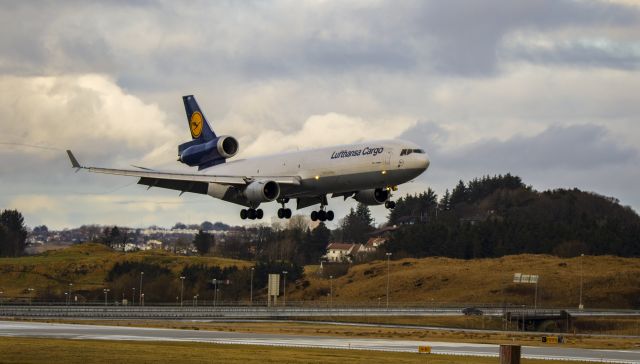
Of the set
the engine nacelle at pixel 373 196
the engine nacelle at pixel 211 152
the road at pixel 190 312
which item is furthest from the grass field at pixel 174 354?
the road at pixel 190 312

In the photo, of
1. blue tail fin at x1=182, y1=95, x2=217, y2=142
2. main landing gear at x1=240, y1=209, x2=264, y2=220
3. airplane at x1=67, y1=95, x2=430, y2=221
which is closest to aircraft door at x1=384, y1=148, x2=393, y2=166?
airplane at x1=67, y1=95, x2=430, y2=221

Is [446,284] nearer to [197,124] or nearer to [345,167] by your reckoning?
[197,124]

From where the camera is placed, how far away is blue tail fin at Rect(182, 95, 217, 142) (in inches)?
4119

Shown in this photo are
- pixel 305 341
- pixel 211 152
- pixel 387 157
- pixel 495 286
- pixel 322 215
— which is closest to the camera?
pixel 305 341

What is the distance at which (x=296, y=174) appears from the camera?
87688 mm

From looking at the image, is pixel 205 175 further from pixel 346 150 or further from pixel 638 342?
pixel 638 342

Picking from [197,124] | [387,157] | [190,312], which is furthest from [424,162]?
[190,312]

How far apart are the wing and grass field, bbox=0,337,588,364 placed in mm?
19796

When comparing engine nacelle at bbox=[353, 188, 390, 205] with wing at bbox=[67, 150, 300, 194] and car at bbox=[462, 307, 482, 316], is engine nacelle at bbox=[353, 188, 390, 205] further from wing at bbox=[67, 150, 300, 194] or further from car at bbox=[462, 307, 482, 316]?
car at bbox=[462, 307, 482, 316]

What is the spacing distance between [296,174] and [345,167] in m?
5.61

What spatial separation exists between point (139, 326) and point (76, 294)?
81642 millimetres

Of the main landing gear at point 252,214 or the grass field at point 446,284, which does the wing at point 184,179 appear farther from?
the grass field at point 446,284

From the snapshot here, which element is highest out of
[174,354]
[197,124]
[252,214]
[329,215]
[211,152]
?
[197,124]

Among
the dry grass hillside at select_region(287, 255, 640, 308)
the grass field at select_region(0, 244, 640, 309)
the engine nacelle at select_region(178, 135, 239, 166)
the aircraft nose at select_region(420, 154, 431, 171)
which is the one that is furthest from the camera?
the grass field at select_region(0, 244, 640, 309)
